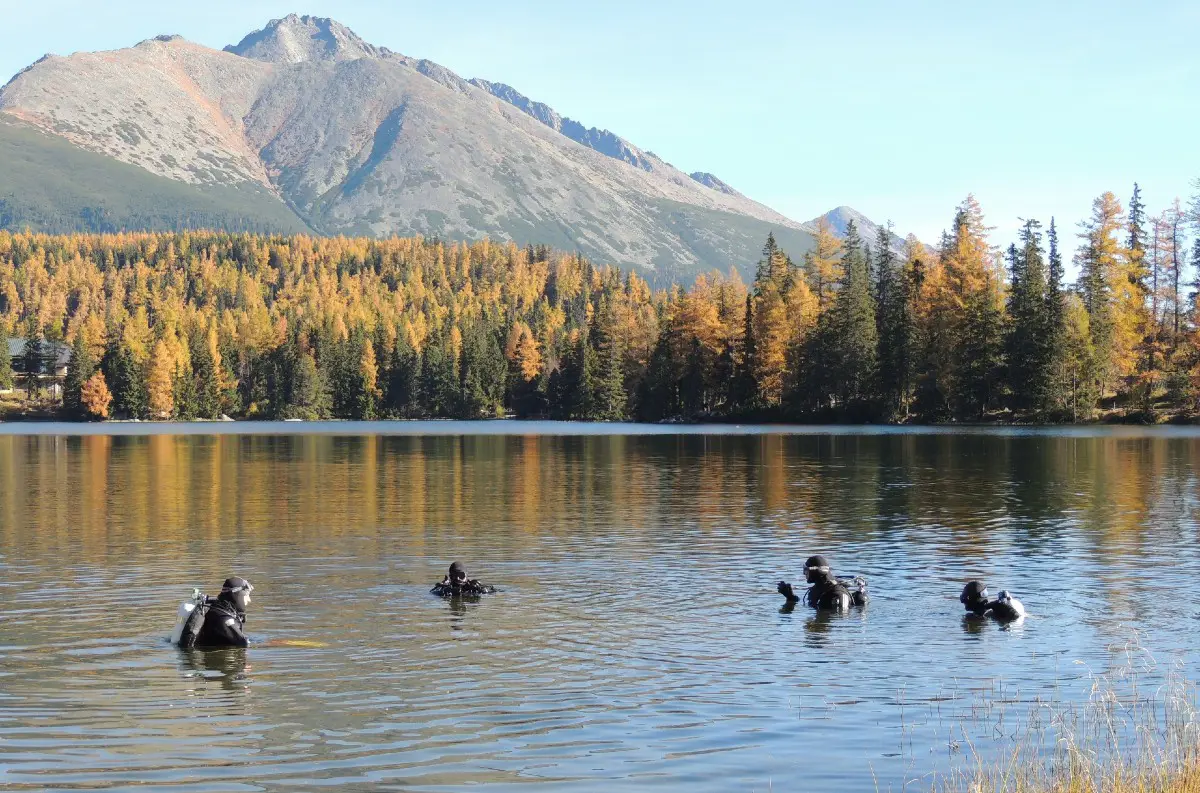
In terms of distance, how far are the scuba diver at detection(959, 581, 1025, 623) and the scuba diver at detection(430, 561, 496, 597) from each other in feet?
39.6

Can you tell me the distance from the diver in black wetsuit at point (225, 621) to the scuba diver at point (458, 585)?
6.48 meters

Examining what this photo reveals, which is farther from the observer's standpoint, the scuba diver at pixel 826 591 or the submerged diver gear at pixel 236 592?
the scuba diver at pixel 826 591

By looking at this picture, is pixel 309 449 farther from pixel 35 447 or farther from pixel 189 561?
pixel 189 561

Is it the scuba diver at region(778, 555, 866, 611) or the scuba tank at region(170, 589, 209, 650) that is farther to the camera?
the scuba diver at region(778, 555, 866, 611)

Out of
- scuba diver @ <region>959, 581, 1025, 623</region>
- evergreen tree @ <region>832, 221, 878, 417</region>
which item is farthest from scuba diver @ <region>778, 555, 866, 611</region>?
evergreen tree @ <region>832, 221, 878, 417</region>

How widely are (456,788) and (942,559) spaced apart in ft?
85.0

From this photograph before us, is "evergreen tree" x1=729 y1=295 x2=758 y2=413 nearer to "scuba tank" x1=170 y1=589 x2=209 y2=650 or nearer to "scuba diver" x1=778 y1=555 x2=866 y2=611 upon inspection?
"scuba diver" x1=778 y1=555 x2=866 y2=611

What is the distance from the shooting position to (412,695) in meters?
21.1

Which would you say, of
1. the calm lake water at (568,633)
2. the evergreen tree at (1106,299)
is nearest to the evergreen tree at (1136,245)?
the evergreen tree at (1106,299)

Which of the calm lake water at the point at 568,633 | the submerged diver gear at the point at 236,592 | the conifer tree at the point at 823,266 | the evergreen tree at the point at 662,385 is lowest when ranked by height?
the calm lake water at the point at 568,633

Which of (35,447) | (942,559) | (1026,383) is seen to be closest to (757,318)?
(1026,383)

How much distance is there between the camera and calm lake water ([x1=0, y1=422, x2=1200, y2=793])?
17531mm

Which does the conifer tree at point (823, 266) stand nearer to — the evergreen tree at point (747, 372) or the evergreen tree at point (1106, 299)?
the evergreen tree at point (747, 372)

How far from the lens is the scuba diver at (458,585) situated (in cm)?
3098
